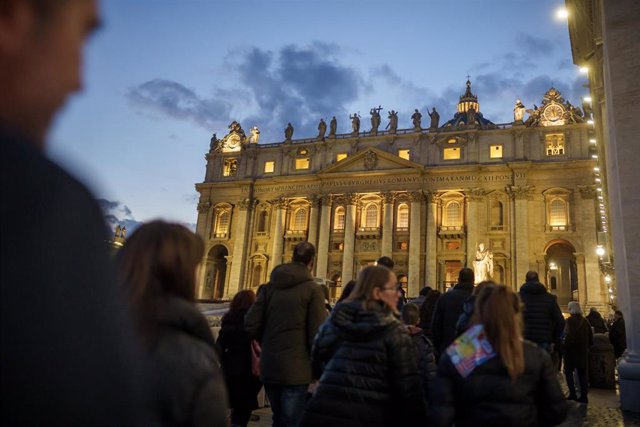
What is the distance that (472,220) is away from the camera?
116 ft

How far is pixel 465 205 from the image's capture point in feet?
120

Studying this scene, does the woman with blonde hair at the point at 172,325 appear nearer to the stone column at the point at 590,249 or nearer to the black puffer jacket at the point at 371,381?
the black puffer jacket at the point at 371,381

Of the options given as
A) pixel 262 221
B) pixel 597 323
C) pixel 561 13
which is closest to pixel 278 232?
pixel 262 221

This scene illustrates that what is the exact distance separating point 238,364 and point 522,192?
1339 inches

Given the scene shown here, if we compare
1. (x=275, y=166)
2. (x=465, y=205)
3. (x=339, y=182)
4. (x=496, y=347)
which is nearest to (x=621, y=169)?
(x=496, y=347)

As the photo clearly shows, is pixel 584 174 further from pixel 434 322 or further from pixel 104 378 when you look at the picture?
pixel 104 378

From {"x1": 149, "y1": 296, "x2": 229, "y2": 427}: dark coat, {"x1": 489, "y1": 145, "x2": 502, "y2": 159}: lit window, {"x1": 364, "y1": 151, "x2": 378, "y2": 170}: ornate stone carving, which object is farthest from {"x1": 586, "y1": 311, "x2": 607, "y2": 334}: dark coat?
{"x1": 364, "y1": 151, "x2": 378, "y2": 170}: ornate stone carving

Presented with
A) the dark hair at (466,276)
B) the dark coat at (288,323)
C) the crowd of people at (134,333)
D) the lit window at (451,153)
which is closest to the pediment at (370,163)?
the lit window at (451,153)

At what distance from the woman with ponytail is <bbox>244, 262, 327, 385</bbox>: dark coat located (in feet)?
6.05

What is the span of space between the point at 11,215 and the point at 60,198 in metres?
0.06

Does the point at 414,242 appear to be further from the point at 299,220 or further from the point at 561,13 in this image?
the point at 561,13

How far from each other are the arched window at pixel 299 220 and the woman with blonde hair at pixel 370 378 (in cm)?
3761

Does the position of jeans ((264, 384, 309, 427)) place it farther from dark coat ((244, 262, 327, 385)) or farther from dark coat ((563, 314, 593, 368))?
dark coat ((563, 314, 593, 368))

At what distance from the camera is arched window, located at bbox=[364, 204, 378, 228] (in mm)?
38906
